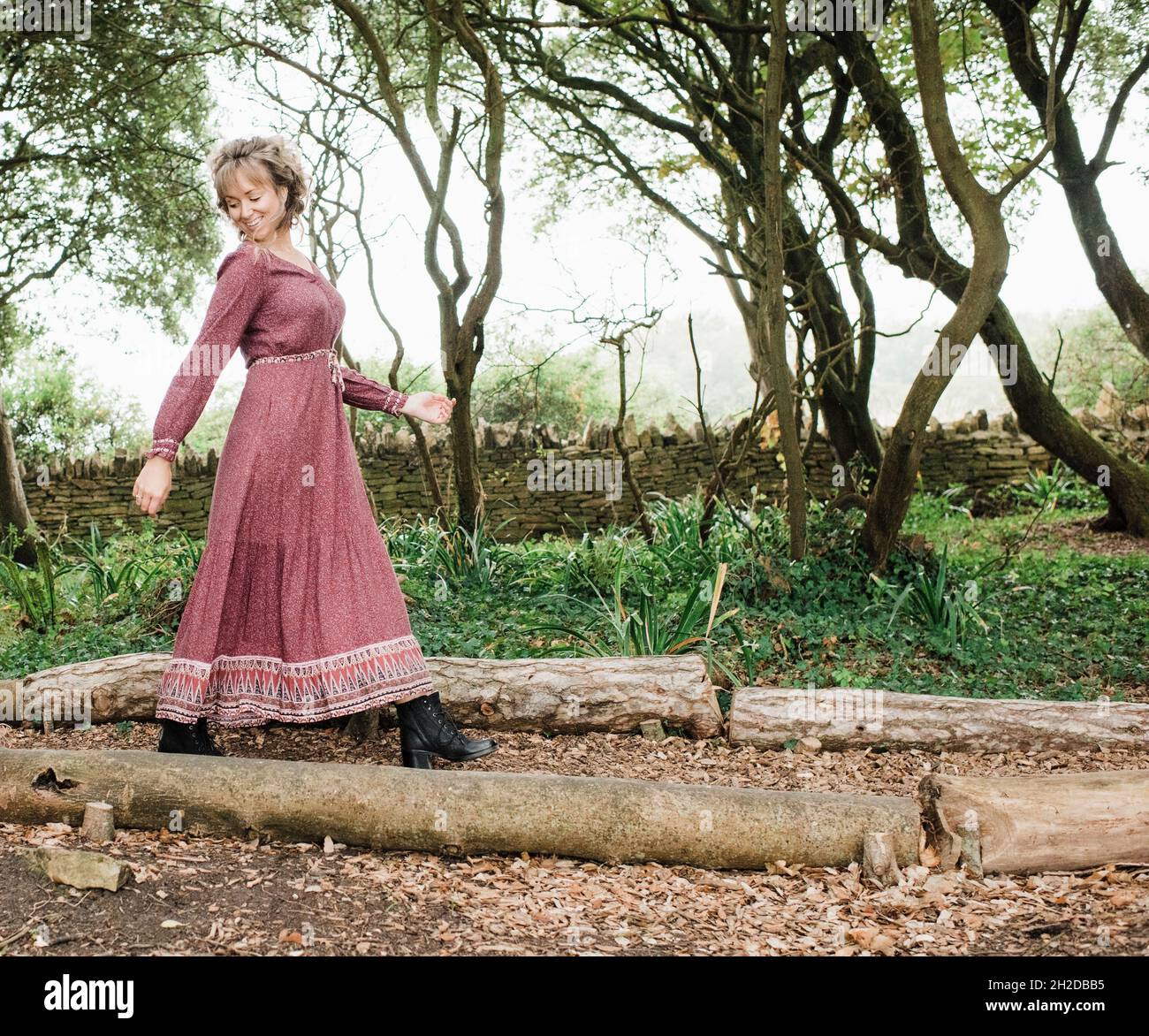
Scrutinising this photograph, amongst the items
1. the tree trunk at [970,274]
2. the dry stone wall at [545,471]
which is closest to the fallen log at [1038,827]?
the tree trunk at [970,274]

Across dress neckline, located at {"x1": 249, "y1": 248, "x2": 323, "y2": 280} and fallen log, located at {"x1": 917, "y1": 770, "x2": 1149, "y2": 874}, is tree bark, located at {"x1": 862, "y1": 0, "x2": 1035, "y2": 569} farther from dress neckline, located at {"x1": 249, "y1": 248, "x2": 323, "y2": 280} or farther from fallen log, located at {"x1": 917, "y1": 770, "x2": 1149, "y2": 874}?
dress neckline, located at {"x1": 249, "y1": 248, "x2": 323, "y2": 280}

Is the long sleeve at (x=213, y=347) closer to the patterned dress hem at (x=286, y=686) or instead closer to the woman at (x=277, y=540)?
the woman at (x=277, y=540)

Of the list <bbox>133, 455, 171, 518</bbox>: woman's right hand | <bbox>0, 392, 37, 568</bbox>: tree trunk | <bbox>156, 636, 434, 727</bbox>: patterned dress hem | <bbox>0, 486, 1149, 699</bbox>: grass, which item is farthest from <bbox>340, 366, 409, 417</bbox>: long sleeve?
<bbox>0, 392, 37, 568</bbox>: tree trunk

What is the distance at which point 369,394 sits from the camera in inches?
149

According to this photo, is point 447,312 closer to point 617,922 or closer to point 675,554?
point 675,554

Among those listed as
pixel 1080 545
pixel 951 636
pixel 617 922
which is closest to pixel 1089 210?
pixel 1080 545

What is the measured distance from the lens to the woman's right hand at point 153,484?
3.14m

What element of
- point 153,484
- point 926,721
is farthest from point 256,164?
point 926,721

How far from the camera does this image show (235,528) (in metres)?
3.37

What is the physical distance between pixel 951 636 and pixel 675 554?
174 centimetres

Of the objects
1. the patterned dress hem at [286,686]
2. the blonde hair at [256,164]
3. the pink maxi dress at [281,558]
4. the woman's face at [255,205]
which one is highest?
the blonde hair at [256,164]

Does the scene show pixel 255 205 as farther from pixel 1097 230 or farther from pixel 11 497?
pixel 1097 230

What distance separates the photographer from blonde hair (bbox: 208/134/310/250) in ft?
11.0

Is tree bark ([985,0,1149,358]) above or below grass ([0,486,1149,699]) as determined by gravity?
above
